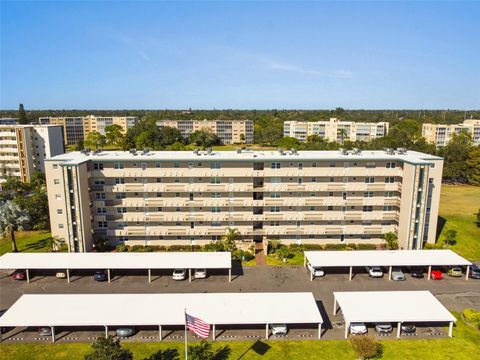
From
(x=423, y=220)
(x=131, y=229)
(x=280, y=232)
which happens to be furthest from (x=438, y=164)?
(x=131, y=229)

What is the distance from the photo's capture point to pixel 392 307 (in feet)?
134

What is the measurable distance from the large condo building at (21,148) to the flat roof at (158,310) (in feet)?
285

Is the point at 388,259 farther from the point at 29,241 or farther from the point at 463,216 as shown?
the point at 29,241

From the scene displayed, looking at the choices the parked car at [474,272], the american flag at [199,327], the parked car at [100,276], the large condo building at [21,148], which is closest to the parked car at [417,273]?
the parked car at [474,272]

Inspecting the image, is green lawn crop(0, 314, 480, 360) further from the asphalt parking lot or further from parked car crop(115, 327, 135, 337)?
the asphalt parking lot

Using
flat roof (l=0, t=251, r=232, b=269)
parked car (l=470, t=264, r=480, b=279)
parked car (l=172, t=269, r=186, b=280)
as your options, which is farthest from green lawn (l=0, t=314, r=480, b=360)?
parked car (l=470, t=264, r=480, b=279)

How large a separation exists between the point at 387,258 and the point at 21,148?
114 m

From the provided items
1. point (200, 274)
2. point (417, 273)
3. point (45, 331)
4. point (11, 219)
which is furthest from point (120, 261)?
point (417, 273)

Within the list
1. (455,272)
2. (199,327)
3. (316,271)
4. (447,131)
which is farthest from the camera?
(447,131)

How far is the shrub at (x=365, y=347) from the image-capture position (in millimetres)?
35719

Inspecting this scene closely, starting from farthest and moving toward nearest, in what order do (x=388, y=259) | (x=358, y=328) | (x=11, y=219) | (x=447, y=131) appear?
(x=447, y=131) → (x=11, y=219) → (x=388, y=259) → (x=358, y=328)

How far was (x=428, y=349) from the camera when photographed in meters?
37.7

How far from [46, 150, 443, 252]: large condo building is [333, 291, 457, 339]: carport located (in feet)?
65.3

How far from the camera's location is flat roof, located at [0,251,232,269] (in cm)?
5125
